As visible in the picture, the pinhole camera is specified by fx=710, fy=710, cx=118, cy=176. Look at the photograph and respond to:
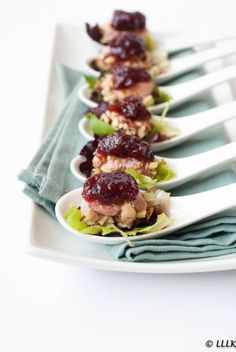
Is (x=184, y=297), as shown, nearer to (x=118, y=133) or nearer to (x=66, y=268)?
(x=66, y=268)

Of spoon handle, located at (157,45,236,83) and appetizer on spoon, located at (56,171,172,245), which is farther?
spoon handle, located at (157,45,236,83)

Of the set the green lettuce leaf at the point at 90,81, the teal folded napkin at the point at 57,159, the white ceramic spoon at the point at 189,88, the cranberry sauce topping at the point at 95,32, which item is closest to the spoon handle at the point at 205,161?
the teal folded napkin at the point at 57,159

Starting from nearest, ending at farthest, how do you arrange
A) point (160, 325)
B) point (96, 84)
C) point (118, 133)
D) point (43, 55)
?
point (160, 325)
point (118, 133)
point (96, 84)
point (43, 55)

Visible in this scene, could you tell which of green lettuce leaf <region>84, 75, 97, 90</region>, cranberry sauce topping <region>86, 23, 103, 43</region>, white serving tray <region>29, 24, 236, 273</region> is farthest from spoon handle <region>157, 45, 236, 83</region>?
white serving tray <region>29, 24, 236, 273</region>

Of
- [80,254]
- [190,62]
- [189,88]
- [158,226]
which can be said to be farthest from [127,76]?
[80,254]

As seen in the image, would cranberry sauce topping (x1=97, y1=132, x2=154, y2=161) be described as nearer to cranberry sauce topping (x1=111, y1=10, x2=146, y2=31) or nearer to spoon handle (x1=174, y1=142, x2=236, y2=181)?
spoon handle (x1=174, y1=142, x2=236, y2=181)

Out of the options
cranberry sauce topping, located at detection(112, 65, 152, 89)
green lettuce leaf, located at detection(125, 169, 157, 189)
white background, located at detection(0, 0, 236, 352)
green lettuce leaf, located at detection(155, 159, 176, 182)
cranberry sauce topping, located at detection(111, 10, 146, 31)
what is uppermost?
cranberry sauce topping, located at detection(111, 10, 146, 31)

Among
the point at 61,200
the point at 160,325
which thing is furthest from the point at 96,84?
the point at 160,325
